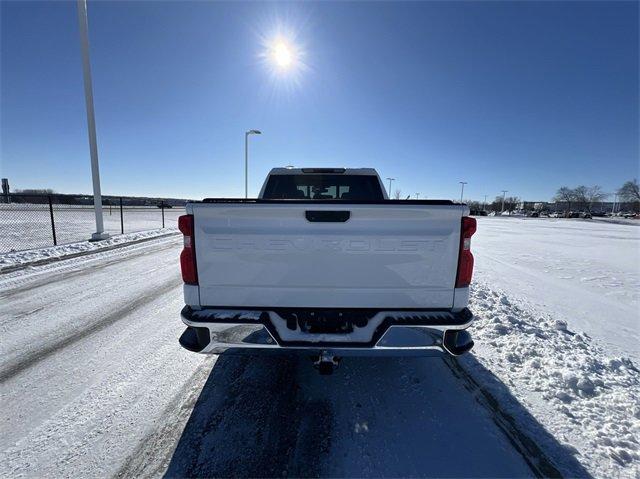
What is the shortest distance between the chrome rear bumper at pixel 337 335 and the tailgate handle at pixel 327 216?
0.80 meters

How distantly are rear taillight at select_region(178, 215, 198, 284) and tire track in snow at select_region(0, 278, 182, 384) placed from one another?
2282 mm

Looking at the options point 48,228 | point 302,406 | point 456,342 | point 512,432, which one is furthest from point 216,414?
point 48,228

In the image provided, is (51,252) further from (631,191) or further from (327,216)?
(631,191)

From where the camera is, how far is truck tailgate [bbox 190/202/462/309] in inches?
85.8

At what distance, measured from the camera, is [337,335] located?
2.30m

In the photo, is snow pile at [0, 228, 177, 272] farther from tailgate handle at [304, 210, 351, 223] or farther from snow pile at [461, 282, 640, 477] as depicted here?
snow pile at [461, 282, 640, 477]

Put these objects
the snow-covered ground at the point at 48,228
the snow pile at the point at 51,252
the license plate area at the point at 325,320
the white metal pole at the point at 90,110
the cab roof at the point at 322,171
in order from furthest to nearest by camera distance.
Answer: the snow-covered ground at the point at 48,228, the white metal pole at the point at 90,110, the snow pile at the point at 51,252, the cab roof at the point at 322,171, the license plate area at the point at 325,320

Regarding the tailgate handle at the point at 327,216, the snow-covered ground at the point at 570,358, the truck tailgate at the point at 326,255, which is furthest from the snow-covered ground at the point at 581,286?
the tailgate handle at the point at 327,216

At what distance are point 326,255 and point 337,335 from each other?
642mm

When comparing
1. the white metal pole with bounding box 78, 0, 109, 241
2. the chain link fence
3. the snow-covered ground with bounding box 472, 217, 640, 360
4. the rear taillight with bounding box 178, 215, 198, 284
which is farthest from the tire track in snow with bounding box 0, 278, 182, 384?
the white metal pole with bounding box 78, 0, 109, 241

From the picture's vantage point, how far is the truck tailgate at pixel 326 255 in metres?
2.18

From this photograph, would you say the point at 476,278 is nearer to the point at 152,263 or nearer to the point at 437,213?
the point at 437,213

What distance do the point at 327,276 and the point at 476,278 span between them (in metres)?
5.93

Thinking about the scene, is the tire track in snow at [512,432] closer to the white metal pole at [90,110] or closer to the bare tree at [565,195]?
the white metal pole at [90,110]
